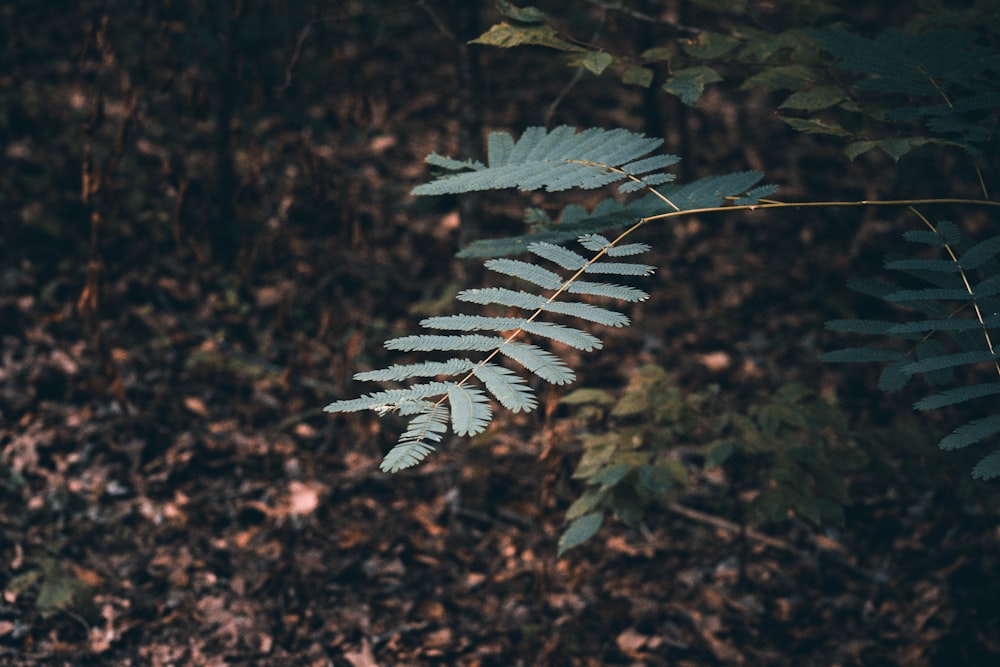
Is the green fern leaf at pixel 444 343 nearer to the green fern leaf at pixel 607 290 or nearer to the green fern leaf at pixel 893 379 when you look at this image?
the green fern leaf at pixel 607 290

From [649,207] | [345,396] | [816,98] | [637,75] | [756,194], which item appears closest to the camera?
[756,194]

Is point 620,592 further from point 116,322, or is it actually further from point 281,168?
point 281,168

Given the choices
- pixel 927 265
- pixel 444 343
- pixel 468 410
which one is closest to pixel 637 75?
pixel 927 265

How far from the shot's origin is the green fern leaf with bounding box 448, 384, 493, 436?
125 centimetres

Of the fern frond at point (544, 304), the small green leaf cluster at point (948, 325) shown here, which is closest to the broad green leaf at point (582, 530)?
the small green leaf cluster at point (948, 325)

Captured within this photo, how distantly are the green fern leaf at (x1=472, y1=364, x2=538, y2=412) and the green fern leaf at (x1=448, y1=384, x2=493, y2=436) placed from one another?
0.02m

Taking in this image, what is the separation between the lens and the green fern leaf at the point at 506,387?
1284mm

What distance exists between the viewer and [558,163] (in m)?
1.82

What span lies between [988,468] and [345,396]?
9.08 feet

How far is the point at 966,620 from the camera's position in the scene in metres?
3.08

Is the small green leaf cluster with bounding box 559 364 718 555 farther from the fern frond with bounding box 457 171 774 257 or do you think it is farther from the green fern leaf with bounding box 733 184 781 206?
the green fern leaf with bounding box 733 184 781 206

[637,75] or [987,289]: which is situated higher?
[637,75]

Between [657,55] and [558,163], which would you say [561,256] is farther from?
[657,55]

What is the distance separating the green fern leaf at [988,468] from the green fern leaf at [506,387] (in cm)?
73
